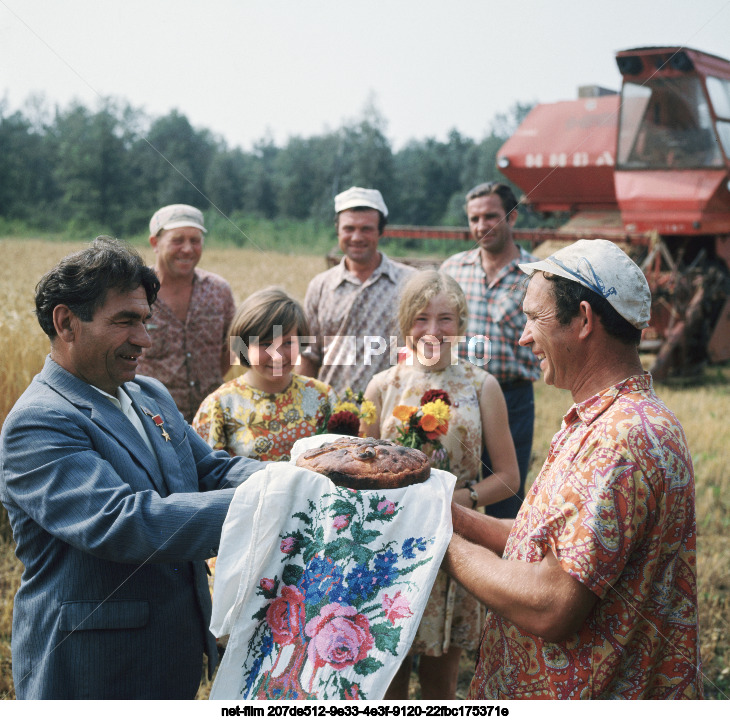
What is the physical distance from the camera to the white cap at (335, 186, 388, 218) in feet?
12.6

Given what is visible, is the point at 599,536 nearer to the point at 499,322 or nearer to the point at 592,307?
the point at 592,307

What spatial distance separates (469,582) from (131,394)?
1173mm

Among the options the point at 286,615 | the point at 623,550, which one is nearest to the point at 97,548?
the point at 286,615

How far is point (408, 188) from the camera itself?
12438 mm

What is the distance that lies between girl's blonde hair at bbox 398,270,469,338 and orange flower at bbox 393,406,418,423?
462 millimetres

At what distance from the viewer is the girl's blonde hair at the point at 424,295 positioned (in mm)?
2879

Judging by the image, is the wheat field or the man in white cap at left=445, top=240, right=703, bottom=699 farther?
the wheat field

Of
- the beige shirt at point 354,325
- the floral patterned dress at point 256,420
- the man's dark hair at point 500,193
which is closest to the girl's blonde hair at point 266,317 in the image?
the floral patterned dress at point 256,420

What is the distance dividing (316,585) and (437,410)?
1044 millimetres

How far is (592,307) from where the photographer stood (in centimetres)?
165

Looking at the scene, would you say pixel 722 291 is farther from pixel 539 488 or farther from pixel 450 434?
pixel 539 488

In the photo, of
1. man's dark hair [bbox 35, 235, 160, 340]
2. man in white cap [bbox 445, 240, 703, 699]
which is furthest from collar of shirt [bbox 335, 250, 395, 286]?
man in white cap [bbox 445, 240, 703, 699]

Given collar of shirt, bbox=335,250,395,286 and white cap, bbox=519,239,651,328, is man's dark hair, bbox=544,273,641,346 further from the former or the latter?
collar of shirt, bbox=335,250,395,286

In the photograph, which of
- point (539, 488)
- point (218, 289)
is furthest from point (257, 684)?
point (218, 289)
